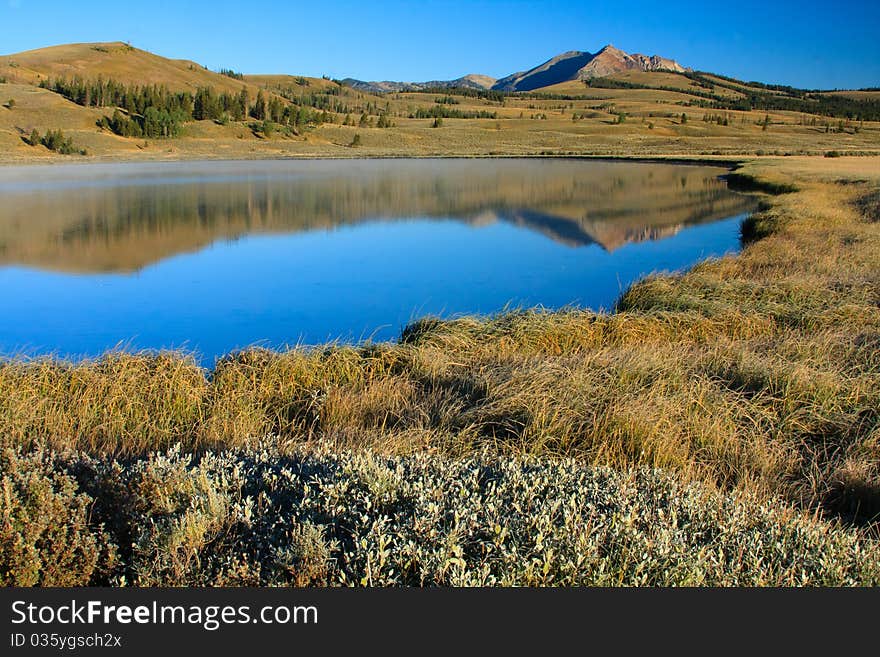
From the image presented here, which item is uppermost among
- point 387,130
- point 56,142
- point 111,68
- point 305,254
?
point 111,68

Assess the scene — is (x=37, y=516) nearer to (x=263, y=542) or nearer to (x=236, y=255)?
(x=263, y=542)

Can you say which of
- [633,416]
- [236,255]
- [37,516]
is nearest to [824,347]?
[633,416]

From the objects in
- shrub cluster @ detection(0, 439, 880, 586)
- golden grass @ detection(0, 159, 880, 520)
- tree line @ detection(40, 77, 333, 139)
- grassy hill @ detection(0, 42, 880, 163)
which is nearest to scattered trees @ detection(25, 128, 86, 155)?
grassy hill @ detection(0, 42, 880, 163)

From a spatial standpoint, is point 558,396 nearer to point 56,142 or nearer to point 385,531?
point 385,531

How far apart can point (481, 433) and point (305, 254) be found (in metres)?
15.0

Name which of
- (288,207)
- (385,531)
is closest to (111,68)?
(288,207)

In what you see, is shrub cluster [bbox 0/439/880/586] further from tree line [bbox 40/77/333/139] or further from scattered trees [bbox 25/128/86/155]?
tree line [bbox 40/77/333/139]

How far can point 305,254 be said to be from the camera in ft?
66.0

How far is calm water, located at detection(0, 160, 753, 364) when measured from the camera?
43.0 ft

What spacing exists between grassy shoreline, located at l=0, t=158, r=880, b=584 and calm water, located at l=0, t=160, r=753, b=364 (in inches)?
89.7

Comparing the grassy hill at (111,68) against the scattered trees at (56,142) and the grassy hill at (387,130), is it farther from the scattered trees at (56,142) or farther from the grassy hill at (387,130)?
Answer: the scattered trees at (56,142)

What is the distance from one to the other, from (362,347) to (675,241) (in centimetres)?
1576

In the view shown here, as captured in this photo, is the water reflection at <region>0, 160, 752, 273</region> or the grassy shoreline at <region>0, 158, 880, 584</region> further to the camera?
the water reflection at <region>0, 160, 752, 273</region>

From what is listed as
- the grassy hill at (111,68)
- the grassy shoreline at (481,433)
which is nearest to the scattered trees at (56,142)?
the grassy hill at (111,68)
